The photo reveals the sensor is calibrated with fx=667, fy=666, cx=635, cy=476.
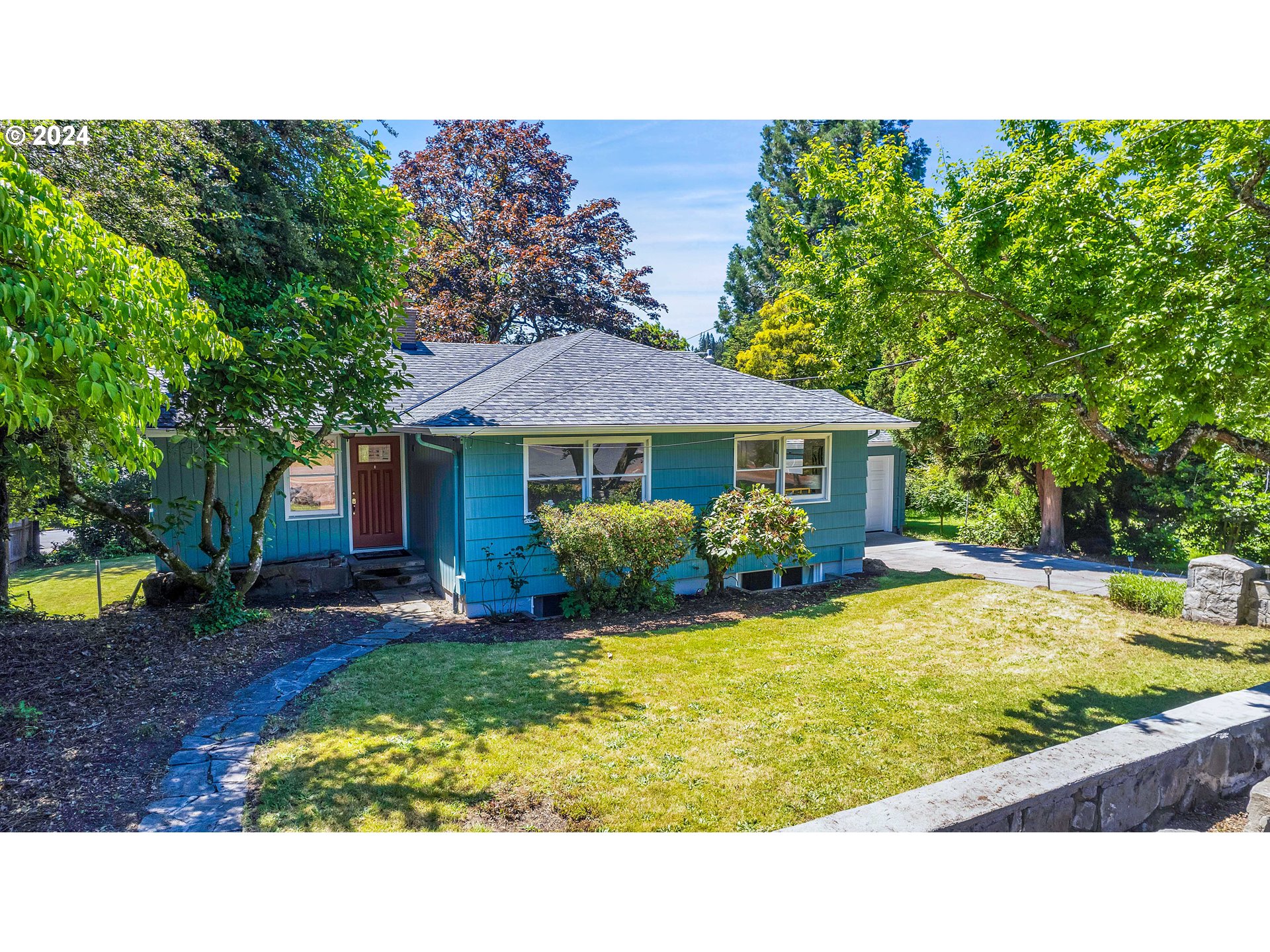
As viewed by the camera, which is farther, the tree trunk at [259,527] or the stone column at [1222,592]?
the stone column at [1222,592]

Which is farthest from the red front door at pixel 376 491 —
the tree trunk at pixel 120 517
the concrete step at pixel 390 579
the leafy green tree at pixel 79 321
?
the leafy green tree at pixel 79 321

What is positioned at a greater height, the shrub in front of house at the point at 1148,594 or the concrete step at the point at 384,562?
the concrete step at the point at 384,562

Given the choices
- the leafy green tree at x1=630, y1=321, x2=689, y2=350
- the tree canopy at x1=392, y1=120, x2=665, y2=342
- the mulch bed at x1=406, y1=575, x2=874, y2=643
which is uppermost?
the tree canopy at x1=392, y1=120, x2=665, y2=342

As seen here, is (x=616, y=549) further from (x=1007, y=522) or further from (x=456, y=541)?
(x=1007, y=522)

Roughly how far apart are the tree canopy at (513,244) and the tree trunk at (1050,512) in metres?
11.7

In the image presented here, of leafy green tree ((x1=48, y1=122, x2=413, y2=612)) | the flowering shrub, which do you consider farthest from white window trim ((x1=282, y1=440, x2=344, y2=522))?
the flowering shrub

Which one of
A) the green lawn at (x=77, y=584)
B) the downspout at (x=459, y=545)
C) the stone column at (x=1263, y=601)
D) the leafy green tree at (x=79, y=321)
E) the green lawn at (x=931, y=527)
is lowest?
the green lawn at (x=77, y=584)

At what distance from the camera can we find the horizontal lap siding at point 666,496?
7.88 metres

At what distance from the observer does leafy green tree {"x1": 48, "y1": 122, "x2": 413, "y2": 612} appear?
6.29m

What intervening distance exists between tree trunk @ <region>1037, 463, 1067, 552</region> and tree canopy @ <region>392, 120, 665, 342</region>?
11.7 m

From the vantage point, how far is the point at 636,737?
15.1 ft

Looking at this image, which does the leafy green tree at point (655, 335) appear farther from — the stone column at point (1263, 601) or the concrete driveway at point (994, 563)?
the stone column at point (1263, 601)

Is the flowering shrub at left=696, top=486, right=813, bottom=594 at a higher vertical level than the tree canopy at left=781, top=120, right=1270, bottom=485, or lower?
lower

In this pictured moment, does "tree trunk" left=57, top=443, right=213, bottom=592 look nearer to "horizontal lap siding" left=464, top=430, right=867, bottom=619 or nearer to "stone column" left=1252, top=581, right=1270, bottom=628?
"horizontal lap siding" left=464, top=430, right=867, bottom=619
